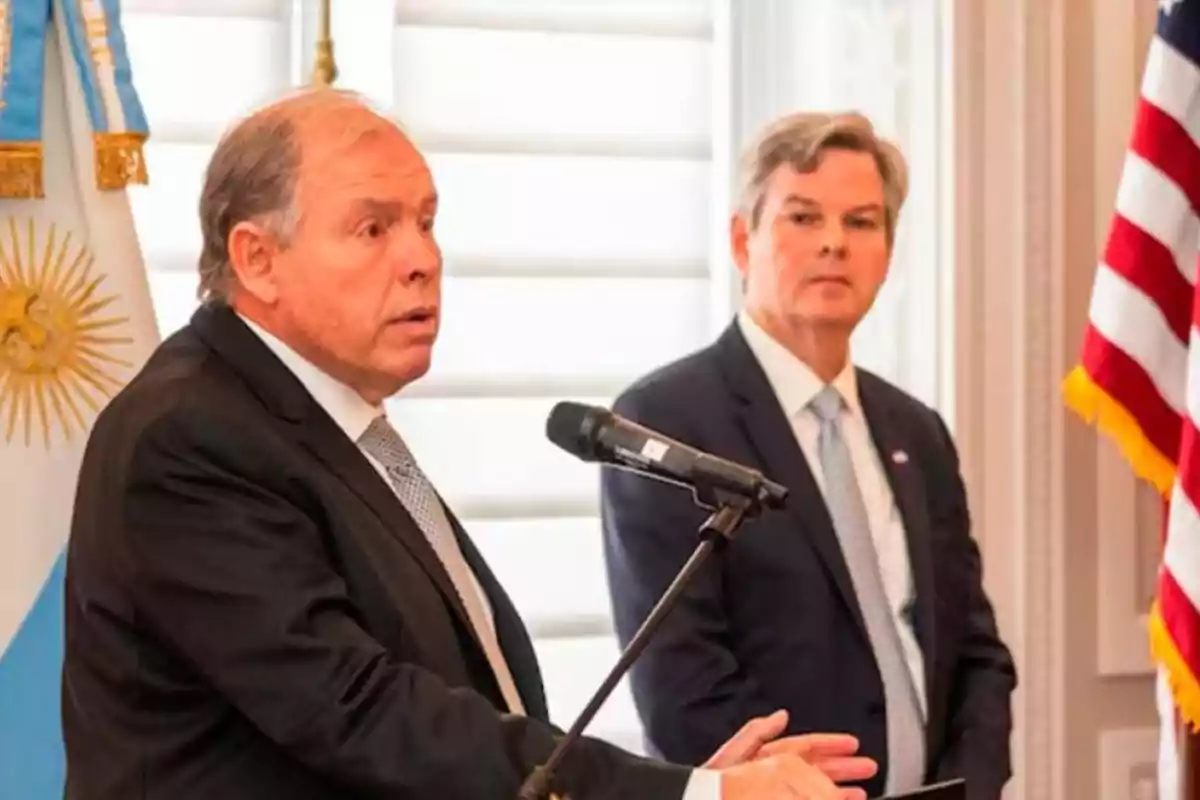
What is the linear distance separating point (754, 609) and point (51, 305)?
3.48 ft

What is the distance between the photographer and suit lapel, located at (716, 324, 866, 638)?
234cm

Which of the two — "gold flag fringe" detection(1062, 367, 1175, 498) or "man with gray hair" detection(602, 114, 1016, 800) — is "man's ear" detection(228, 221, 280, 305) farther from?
"gold flag fringe" detection(1062, 367, 1175, 498)

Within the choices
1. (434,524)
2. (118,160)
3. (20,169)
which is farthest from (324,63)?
(434,524)

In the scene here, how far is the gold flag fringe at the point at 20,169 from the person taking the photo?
95.8 inches

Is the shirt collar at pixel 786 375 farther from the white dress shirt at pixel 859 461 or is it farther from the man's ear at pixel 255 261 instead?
the man's ear at pixel 255 261

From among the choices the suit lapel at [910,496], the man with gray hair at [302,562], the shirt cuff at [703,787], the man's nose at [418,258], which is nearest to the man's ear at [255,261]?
the man with gray hair at [302,562]

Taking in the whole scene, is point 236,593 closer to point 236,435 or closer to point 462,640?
point 236,435

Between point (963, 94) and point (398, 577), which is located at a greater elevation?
point (963, 94)

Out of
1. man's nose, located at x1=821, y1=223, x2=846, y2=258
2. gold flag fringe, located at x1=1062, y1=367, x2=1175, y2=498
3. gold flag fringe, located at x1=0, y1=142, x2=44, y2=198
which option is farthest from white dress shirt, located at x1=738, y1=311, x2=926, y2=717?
gold flag fringe, located at x1=0, y1=142, x2=44, y2=198

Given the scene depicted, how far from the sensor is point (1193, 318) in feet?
9.50

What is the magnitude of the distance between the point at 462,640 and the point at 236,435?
304 mm

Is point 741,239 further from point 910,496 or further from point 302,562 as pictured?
point 302,562

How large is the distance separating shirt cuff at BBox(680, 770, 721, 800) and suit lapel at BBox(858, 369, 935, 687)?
800 mm

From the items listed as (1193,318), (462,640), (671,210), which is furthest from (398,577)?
(671,210)
